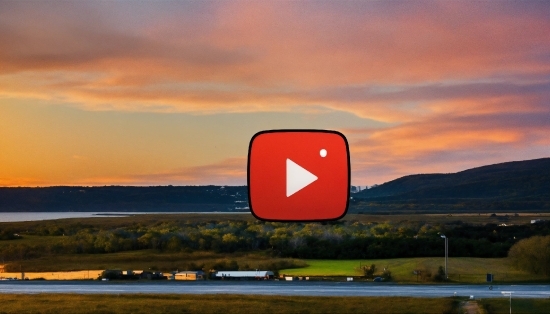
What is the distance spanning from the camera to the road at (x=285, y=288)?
115 ft

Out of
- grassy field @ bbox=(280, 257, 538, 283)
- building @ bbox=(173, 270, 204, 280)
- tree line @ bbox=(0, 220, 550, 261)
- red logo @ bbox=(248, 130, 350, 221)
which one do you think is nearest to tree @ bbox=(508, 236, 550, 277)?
grassy field @ bbox=(280, 257, 538, 283)

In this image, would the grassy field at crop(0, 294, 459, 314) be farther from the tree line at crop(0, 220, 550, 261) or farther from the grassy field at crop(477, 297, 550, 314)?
the tree line at crop(0, 220, 550, 261)

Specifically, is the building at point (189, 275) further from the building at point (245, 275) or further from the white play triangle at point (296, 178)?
the white play triangle at point (296, 178)

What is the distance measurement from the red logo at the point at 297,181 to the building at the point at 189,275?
41095 millimetres

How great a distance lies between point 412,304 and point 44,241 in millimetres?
25951

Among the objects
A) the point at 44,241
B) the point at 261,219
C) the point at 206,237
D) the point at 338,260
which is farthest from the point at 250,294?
the point at 261,219

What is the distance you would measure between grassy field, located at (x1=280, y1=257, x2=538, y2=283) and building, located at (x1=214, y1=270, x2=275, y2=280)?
122cm

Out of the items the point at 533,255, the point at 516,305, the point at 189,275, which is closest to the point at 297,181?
the point at 516,305

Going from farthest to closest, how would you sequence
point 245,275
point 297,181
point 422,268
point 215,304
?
point 422,268
point 245,275
point 215,304
point 297,181

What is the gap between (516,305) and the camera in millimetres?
30312

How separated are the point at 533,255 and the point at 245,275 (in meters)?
17.6

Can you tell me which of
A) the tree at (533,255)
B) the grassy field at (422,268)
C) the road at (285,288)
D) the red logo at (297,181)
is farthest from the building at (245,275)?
the red logo at (297,181)

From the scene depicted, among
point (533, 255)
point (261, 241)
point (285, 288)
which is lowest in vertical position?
point (285, 288)

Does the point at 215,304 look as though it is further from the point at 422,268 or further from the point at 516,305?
the point at 422,268
